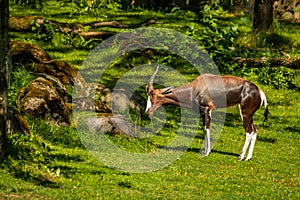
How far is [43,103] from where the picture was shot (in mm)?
19422

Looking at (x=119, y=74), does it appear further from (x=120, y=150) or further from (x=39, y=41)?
(x=120, y=150)

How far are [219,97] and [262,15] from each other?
15141mm

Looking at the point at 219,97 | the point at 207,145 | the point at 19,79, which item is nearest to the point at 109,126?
the point at 207,145

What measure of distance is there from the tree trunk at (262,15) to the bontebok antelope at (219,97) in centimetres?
1461

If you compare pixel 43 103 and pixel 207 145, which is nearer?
pixel 207 145

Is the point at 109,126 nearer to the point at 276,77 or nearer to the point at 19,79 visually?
the point at 19,79

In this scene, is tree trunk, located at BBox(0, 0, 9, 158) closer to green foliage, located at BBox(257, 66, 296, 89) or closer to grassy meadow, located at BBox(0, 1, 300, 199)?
grassy meadow, located at BBox(0, 1, 300, 199)

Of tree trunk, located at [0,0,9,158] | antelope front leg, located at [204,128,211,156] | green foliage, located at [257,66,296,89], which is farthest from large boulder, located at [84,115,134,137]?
green foliage, located at [257,66,296,89]

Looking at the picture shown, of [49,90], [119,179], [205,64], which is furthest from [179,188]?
[205,64]

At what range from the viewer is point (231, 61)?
2855 cm

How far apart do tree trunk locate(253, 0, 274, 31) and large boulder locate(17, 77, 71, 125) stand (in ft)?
51.7

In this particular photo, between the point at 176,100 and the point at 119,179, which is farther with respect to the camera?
the point at 176,100

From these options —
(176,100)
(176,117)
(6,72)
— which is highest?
(6,72)

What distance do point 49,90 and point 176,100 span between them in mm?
3624
